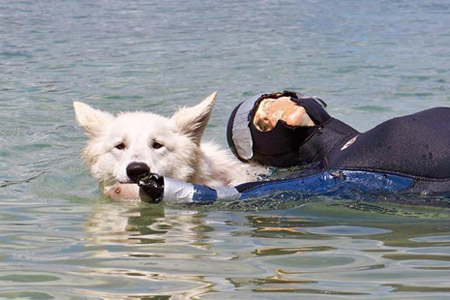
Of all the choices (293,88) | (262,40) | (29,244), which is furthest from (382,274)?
(262,40)

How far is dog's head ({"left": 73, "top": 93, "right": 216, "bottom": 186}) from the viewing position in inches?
238

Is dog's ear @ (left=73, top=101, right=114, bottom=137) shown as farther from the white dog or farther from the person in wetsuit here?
the person in wetsuit

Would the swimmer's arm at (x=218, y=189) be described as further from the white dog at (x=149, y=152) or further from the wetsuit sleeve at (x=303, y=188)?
the white dog at (x=149, y=152)

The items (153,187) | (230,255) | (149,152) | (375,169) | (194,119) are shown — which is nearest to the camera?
(230,255)

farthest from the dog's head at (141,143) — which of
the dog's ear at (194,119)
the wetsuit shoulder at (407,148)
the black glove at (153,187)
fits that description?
the wetsuit shoulder at (407,148)

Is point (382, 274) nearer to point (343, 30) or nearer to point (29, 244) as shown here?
point (29, 244)

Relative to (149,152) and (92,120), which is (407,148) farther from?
(92,120)

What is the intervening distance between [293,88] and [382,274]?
7.49m

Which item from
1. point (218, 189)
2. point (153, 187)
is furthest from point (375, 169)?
point (153, 187)

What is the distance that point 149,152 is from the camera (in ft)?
20.0

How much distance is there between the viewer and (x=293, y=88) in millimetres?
11359

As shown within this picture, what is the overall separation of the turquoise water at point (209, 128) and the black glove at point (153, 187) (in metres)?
0.12

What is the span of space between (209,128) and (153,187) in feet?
12.3

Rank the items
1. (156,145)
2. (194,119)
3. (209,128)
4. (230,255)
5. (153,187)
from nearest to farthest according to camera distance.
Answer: (230,255), (153,187), (156,145), (194,119), (209,128)
